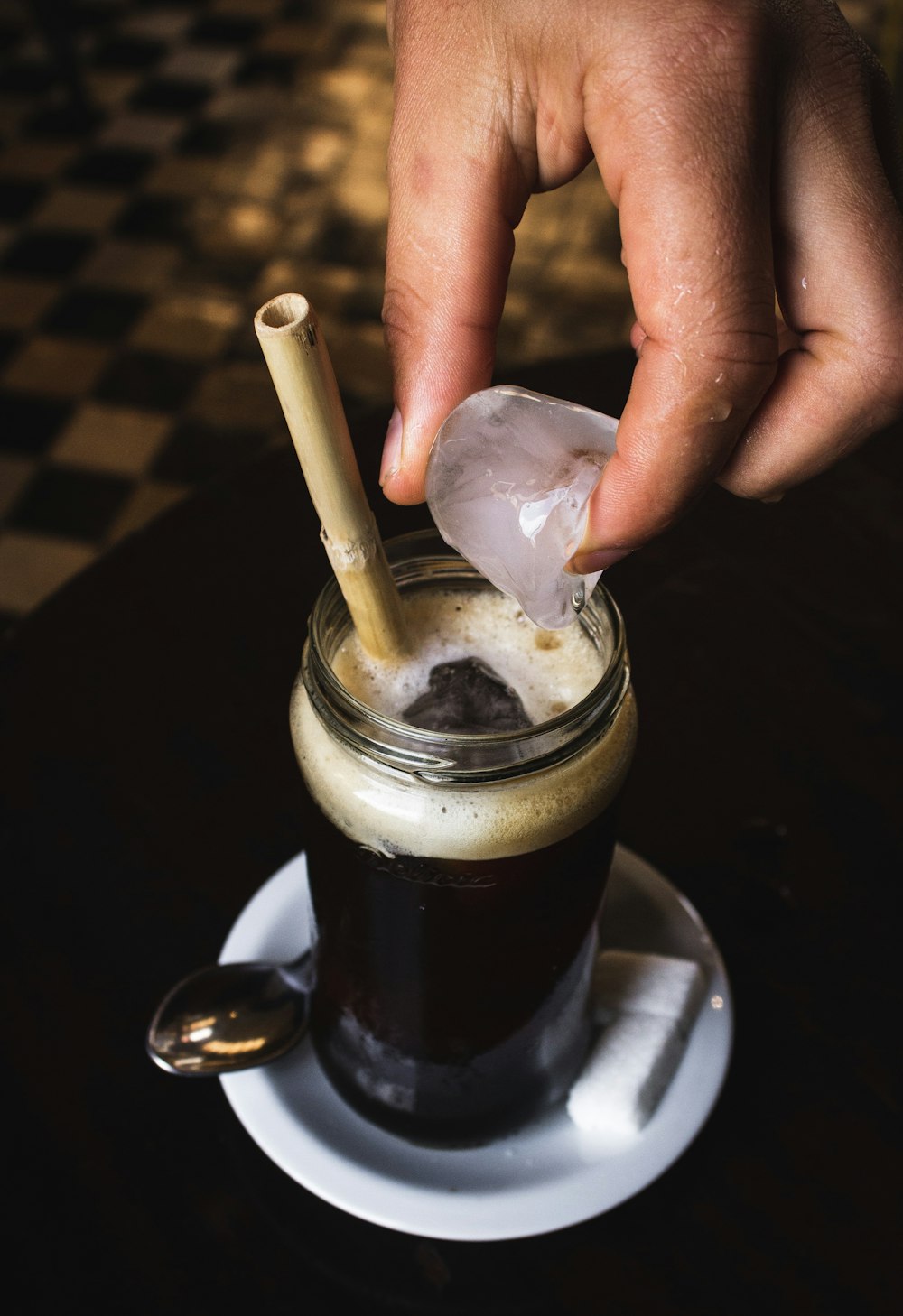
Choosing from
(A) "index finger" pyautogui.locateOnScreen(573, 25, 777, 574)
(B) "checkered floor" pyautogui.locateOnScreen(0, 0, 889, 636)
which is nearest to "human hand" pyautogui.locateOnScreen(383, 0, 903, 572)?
(A) "index finger" pyautogui.locateOnScreen(573, 25, 777, 574)

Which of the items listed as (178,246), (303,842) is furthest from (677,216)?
(178,246)

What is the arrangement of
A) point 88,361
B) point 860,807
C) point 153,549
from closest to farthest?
point 860,807, point 153,549, point 88,361

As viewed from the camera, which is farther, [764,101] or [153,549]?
[153,549]

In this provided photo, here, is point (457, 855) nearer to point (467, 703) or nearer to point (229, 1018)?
point (467, 703)

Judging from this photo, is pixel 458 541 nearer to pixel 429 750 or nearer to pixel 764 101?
pixel 429 750

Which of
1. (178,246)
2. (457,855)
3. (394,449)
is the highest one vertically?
(394,449)

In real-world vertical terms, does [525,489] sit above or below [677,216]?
below

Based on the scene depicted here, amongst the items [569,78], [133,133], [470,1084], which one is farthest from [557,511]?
[133,133]
